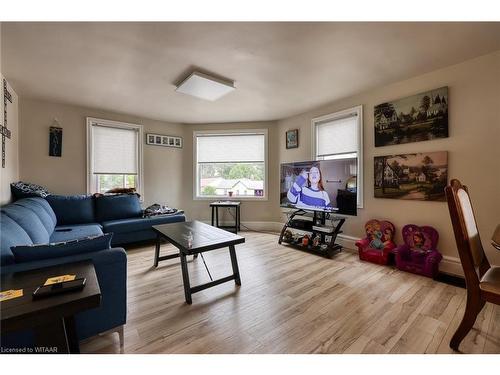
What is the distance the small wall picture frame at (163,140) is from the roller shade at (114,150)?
0.74 ft

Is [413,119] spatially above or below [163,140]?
below

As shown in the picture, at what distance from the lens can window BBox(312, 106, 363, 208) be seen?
3.16 metres

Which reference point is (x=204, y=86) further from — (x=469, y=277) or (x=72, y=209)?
(x=469, y=277)

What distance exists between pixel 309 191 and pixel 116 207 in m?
3.05

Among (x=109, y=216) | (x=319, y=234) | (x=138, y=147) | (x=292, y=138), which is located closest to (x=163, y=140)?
(x=138, y=147)

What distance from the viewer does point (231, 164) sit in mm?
4668

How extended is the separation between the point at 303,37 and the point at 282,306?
7.42 feet

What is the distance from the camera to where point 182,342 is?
1414 mm

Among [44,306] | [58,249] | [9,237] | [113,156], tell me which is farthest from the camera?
[113,156]

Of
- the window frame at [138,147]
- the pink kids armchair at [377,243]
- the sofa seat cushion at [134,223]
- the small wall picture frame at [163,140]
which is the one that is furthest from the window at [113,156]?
the pink kids armchair at [377,243]

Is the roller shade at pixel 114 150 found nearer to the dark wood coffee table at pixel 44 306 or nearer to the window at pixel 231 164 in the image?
the window at pixel 231 164

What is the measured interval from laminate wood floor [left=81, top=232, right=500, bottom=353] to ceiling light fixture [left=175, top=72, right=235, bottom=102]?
2.20 meters
